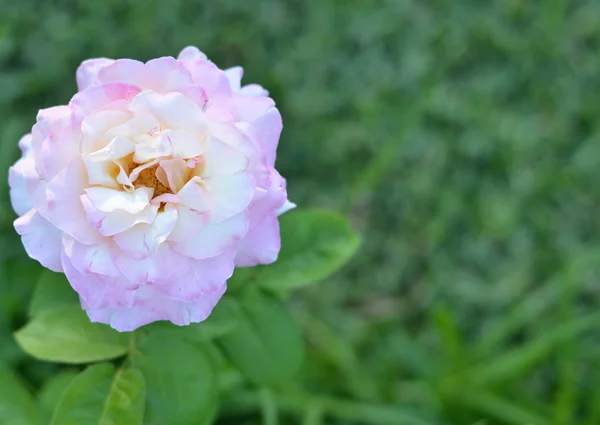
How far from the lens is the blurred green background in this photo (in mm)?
1501

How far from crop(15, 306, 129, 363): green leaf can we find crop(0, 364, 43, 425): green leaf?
0.13 meters

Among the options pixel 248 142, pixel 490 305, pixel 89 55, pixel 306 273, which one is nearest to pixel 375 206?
pixel 490 305

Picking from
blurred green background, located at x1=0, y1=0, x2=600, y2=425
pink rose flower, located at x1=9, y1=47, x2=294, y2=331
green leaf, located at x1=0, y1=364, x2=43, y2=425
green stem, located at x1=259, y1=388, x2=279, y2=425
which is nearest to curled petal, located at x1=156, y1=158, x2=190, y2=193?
pink rose flower, located at x1=9, y1=47, x2=294, y2=331

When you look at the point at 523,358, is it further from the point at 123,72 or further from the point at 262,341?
the point at 123,72

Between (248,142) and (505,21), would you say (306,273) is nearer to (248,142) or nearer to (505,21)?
(248,142)

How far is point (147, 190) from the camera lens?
64 cm

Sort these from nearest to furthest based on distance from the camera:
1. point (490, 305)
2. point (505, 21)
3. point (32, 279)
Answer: point (32, 279), point (490, 305), point (505, 21)

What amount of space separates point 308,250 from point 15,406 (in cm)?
40

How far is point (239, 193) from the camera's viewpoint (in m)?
0.62

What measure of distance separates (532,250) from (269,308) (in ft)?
3.24

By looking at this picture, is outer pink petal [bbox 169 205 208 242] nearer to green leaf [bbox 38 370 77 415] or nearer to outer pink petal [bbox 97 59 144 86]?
outer pink petal [bbox 97 59 144 86]

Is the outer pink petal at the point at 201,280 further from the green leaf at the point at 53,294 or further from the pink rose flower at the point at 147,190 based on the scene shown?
the green leaf at the point at 53,294

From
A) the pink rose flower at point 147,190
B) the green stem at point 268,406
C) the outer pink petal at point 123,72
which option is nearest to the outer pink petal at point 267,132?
the pink rose flower at point 147,190

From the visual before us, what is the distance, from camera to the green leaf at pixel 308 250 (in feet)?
2.79
